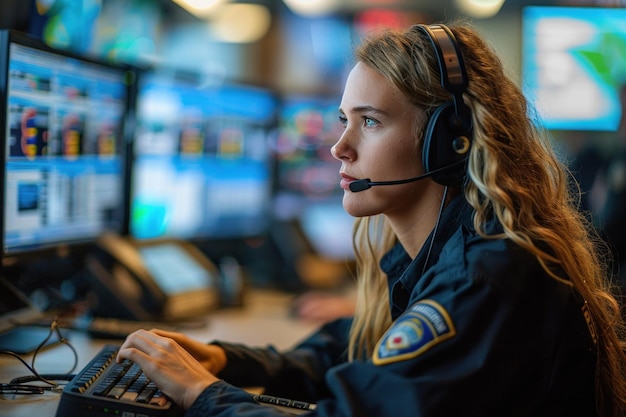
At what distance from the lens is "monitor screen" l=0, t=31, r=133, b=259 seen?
4.59 ft

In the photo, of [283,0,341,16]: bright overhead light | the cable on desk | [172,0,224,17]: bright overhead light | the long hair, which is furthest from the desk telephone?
[283,0,341,16]: bright overhead light

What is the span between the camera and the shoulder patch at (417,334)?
0.91 m

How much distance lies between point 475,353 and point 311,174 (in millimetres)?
1985

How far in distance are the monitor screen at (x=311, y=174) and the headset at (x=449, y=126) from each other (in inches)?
55.8

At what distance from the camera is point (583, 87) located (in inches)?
177

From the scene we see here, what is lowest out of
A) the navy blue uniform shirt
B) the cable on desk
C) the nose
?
the cable on desk

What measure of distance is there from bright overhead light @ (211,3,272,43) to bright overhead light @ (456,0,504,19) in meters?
1.49

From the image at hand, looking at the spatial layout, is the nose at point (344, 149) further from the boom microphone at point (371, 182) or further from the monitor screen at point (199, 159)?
the monitor screen at point (199, 159)

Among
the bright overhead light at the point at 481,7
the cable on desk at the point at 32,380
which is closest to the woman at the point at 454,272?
the cable on desk at the point at 32,380

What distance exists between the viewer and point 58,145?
156 centimetres

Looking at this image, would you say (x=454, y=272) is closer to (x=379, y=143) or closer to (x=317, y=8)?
(x=379, y=143)

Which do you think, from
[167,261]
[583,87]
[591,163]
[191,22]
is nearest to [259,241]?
[167,261]

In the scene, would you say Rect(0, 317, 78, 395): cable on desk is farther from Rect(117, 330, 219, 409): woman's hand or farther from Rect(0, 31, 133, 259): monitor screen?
Rect(0, 31, 133, 259): monitor screen

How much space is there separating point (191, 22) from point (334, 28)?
108 centimetres
